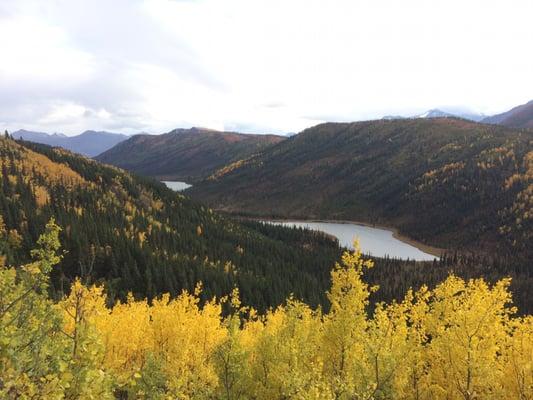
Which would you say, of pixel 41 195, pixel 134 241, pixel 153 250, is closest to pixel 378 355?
pixel 134 241

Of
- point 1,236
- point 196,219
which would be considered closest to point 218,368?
point 1,236

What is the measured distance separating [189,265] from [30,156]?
10216 centimetres

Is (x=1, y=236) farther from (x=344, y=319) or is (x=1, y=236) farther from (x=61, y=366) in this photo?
(x=61, y=366)

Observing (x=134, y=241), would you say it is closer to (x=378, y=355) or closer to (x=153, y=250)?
(x=153, y=250)

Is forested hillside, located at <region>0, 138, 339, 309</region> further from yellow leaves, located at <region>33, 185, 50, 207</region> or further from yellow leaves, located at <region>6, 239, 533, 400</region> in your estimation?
yellow leaves, located at <region>6, 239, 533, 400</region>

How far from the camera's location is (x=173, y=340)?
128ft

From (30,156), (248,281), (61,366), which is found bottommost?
(248,281)

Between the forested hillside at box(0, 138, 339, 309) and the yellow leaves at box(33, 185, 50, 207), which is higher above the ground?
the yellow leaves at box(33, 185, 50, 207)

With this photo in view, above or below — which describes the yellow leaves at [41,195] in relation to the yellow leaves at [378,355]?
above

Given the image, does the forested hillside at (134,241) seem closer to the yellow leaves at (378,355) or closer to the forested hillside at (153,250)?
the forested hillside at (153,250)

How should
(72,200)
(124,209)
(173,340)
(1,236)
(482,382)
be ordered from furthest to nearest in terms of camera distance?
1. (124,209)
2. (72,200)
3. (1,236)
4. (173,340)
5. (482,382)

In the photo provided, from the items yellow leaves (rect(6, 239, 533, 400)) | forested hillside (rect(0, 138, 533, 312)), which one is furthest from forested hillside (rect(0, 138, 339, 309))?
yellow leaves (rect(6, 239, 533, 400))

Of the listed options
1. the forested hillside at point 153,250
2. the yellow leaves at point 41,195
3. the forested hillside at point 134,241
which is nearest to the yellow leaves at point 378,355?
the forested hillside at point 134,241

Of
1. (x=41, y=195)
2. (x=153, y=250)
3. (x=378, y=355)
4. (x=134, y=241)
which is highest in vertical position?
(x=41, y=195)
